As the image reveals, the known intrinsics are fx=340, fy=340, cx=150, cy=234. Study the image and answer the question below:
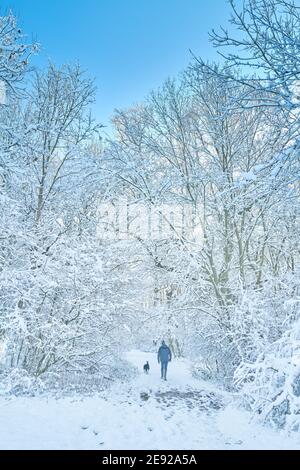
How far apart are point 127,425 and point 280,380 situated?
121 inches

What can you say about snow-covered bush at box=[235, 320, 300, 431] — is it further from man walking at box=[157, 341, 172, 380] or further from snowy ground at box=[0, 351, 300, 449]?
man walking at box=[157, 341, 172, 380]

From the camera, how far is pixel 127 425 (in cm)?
655

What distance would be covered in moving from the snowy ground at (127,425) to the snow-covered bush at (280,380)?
17.6 inches

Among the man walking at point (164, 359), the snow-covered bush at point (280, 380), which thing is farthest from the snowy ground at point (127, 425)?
the man walking at point (164, 359)

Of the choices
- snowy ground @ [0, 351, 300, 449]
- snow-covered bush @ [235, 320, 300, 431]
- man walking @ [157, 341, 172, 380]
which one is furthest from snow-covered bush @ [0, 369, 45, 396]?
man walking @ [157, 341, 172, 380]

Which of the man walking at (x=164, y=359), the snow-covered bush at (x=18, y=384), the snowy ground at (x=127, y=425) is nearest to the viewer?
the snowy ground at (x=127, y=425)

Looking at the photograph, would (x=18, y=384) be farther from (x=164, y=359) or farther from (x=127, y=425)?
(x=164, y=359)

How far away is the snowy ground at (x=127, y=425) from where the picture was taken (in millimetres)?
5285

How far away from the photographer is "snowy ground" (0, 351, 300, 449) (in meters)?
5.29

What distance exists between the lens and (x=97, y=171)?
33.8 ft

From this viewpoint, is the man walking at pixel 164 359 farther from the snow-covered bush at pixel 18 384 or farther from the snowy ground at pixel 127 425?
the snow-covered bush at pixel 18 384

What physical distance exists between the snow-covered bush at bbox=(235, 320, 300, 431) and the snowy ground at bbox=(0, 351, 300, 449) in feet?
1.46
